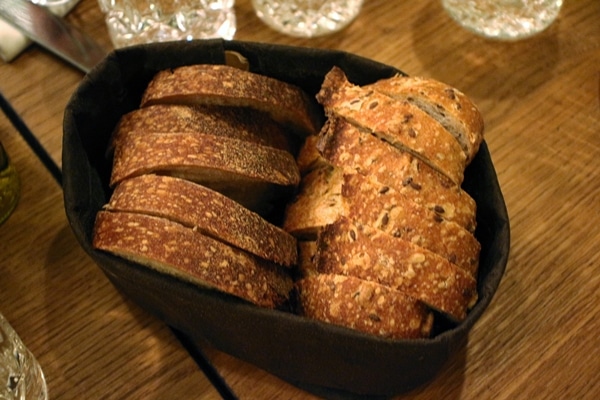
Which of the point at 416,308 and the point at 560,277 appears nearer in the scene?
the point at 416,308

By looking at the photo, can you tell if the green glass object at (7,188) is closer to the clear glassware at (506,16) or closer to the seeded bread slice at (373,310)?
the seeded bread slice at (373,310)

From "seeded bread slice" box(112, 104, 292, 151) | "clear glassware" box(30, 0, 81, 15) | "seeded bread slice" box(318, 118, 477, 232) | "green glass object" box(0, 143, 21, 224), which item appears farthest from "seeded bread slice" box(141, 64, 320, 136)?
"clear glassware" box(30, 0, 81, 15)

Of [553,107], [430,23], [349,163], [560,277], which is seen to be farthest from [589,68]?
[349,163]

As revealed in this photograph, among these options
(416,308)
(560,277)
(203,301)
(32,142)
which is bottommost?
(560,277)

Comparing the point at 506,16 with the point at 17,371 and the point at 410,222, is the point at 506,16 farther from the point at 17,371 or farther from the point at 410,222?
the point at 17,371

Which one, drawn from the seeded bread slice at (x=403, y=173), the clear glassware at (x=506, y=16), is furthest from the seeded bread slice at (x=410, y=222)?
the clear glassware at (x=506, y=16)

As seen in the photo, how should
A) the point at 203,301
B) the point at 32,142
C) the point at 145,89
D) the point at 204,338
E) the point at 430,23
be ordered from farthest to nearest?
the point at 430,23
the point at 32,142
the point at 145,89
the point at 204,338
the point at 203,301

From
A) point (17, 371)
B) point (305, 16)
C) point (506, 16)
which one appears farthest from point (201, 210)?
point (506, 16)

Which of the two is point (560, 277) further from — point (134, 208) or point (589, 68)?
point (134, 208)
